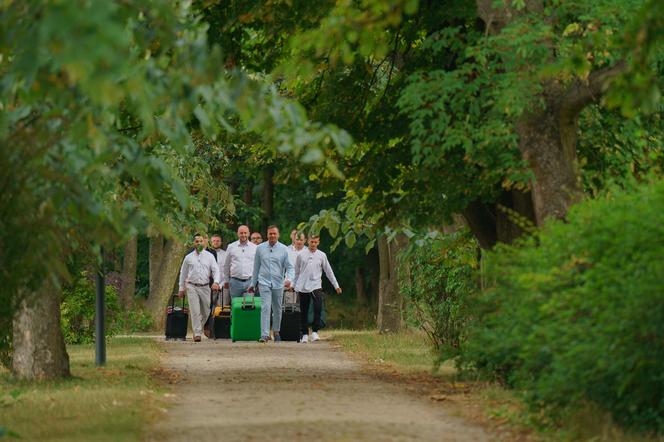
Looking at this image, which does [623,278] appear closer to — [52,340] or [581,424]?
[581,424]

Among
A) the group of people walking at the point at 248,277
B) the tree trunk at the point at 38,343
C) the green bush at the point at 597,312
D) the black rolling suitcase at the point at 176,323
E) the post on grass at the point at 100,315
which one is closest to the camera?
the green bush at the point at 597,312

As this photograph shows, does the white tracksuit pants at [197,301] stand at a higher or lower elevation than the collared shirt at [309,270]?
lower

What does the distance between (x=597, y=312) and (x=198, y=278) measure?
1851 cm

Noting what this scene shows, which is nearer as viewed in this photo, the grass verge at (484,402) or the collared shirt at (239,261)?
the grass verge at (484,402)

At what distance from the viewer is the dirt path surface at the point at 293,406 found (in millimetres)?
11703

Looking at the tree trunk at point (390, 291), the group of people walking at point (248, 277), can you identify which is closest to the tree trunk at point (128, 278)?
the tree trunk at point (390, 291)

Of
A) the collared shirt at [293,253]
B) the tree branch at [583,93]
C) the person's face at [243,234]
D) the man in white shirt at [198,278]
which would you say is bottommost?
the man in white shirt at [198,278]

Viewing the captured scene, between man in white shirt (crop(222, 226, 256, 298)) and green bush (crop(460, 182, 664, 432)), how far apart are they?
16.1 m

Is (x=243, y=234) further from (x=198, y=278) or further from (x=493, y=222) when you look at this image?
(x=493, y=222)

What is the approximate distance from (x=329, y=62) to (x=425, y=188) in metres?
2.42

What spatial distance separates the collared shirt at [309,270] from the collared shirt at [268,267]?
46.6 inches

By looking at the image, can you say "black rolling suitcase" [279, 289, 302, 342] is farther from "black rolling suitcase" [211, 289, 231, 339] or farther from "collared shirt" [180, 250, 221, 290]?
"collared shirt" [180, 250, 221, 290]

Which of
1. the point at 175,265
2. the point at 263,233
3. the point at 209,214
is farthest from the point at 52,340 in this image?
the point at 263,233

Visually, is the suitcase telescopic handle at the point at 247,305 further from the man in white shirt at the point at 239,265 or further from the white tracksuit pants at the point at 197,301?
the white tracksuit pants at the point at 197,301
